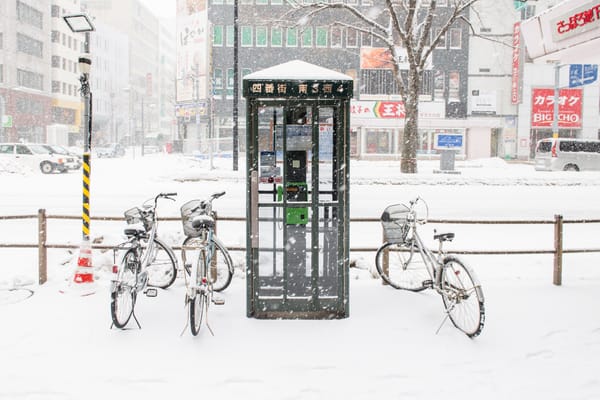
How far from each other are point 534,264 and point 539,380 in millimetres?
5067

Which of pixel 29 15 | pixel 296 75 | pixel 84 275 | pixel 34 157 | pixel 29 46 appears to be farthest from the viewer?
pixel 29 46

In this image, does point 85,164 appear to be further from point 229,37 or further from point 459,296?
point 229,37

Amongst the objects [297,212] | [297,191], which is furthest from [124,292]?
[297,191]

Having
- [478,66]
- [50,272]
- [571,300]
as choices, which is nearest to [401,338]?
[571,300]

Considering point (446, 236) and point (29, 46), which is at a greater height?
point (29, 46)

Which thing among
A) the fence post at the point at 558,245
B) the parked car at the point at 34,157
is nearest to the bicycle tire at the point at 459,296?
the fence post at the point at 558,245

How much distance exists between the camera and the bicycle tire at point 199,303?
5.58 metres

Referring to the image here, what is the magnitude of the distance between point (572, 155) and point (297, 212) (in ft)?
91.1

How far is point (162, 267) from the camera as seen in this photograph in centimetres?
763

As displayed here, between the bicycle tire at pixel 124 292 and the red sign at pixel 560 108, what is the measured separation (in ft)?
145

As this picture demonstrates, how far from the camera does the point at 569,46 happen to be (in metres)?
9.01

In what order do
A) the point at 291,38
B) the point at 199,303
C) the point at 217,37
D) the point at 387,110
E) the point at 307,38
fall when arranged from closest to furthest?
the point at 199,303 < the point at 387,110 < the point at 307,38 < the point at 291,38 < the point at 217,37

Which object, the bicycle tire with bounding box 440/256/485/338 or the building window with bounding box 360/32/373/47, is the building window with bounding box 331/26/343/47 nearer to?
the building window with bounding box 360/32/373/47

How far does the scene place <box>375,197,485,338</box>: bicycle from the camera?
5.89 m
